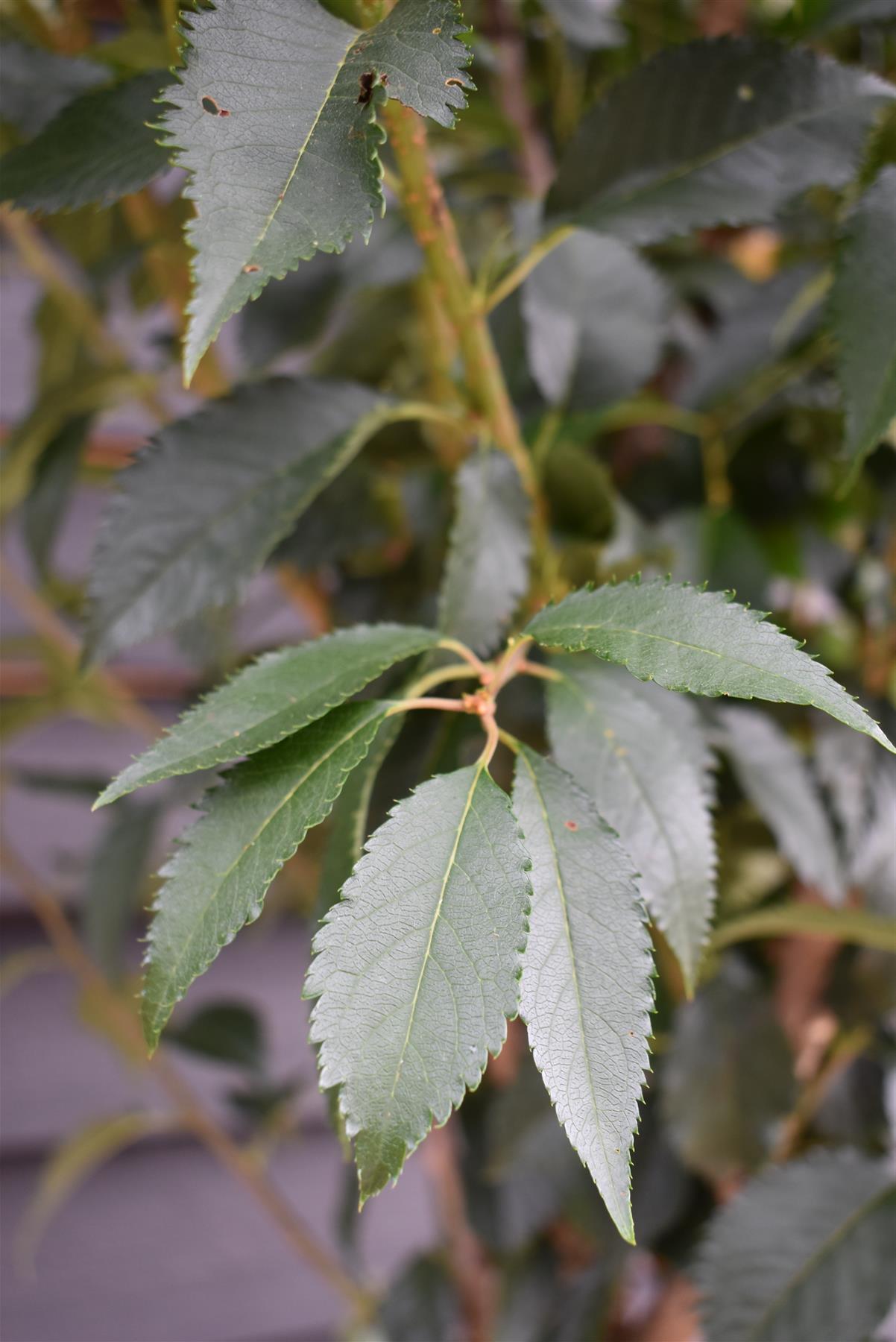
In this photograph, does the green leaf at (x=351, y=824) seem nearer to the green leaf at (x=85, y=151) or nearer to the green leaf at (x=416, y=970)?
the green leaf at (x=416, y=970)

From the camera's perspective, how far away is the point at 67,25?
1.19 ft

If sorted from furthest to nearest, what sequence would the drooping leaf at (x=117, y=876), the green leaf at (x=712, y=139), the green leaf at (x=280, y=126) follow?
the drooping leaf at (x=117, y=876), the green leaf at (x=712, y=139), the green leaf at (x=280, y=126)

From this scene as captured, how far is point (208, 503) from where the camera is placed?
0.28 m

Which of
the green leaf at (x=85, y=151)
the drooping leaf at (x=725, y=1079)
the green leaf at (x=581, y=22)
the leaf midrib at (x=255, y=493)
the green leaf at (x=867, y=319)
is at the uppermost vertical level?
the green leaf at (x=85, y=151)

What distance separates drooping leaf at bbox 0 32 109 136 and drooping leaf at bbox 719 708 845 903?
0.88ft

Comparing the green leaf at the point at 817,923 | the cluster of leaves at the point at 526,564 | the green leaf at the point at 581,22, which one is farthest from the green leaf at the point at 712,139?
the green leaf at the point at 817,923

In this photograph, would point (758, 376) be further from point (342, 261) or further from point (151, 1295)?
point (151, 1295)

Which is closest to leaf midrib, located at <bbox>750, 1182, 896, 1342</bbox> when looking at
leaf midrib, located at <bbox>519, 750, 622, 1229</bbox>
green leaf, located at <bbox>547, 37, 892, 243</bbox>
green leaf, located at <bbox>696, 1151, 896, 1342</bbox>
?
green leaf, located at <bbox>696, 1151, 896, 1342</bbox>

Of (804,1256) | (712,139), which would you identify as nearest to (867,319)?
(712,139)

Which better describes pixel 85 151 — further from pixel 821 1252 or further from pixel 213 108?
pixel 821 1252

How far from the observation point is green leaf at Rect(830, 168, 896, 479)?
231 millimetres

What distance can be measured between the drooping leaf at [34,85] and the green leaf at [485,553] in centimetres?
16

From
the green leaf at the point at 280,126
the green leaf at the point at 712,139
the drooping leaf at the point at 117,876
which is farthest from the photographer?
the drooping leaf at the point at 117,876

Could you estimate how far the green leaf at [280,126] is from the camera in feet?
0.51
